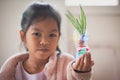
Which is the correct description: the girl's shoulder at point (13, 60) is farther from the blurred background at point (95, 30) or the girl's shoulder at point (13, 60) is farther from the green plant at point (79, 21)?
the green plant at point (79, 21)

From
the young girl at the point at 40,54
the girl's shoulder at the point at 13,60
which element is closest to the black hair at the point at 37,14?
the young girl at the point at 40,54

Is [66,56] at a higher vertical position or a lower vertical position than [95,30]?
lower

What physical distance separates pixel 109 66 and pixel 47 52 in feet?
1.11

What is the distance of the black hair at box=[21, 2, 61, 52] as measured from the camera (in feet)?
2.97

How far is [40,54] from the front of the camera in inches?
35.8

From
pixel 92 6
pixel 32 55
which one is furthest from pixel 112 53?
pixel 32 55

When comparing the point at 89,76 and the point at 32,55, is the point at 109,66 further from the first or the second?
the point at 32,55

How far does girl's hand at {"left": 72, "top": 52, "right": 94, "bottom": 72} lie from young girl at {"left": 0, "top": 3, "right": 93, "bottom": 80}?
0.03 metres

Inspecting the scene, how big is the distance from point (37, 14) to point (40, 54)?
17cm

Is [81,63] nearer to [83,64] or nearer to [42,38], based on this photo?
[83,64]

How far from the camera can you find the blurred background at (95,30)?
3.30 ft

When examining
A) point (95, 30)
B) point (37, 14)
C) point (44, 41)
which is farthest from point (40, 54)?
point (95, 30)

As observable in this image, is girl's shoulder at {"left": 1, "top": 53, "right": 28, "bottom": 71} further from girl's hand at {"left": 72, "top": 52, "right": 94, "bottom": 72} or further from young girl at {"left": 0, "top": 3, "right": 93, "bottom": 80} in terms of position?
girl's hand at {"left": 72, "top": 52, "right": 94, "bottom": 72}

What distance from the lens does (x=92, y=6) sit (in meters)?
1.05
